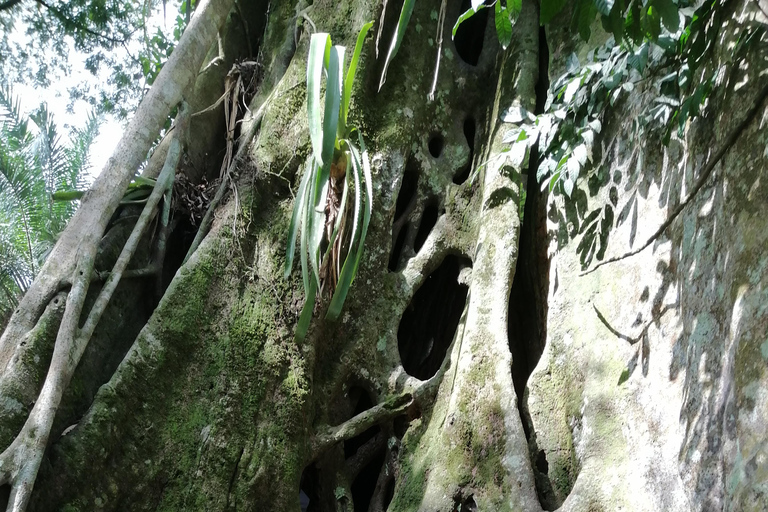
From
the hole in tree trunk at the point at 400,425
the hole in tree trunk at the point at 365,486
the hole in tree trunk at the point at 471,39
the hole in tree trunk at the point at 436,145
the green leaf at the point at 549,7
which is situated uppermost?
the hole in tree trunk at the point at 471,39

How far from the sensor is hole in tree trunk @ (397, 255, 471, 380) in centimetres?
309

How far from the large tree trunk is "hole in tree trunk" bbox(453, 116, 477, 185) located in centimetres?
1

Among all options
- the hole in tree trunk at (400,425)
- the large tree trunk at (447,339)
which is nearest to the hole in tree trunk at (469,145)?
the large tree trunk at (447,339)

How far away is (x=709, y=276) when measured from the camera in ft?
5.93

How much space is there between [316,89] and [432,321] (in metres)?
1.28

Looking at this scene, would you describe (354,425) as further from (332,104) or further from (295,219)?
(332,104)

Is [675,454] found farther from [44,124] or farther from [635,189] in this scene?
[44,124]

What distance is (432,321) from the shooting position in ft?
10.5

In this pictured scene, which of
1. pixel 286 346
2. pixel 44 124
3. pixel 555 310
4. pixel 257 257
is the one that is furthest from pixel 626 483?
pixel 44 124

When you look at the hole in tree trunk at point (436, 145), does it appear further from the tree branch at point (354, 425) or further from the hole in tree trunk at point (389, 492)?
the hole in tree trunk at point (389, 492)

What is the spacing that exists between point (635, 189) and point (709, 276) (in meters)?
0.57

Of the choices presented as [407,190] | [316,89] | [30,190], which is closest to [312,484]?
[407,190]

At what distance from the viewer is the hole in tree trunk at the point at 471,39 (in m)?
3.77

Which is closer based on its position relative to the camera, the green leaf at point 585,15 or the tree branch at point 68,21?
the green leaf at point 585,15
